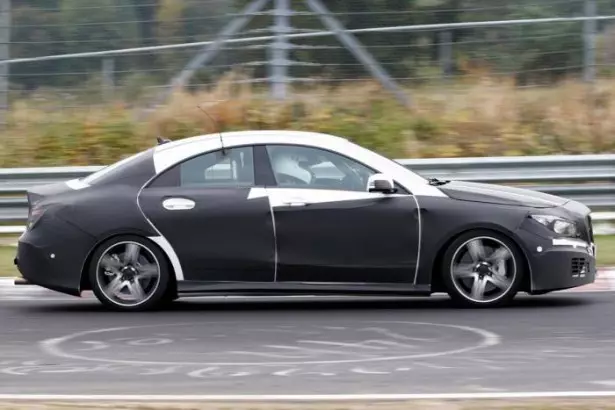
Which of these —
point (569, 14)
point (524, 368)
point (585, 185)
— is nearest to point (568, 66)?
point (569, 14)

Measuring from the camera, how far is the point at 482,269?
10.4 metres

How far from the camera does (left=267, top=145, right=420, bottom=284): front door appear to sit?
10375 millimetres

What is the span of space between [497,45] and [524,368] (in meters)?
10.1

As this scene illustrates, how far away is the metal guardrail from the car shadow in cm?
410

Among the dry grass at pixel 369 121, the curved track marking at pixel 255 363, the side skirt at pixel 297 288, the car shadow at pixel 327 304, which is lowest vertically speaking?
the curved track marking at pixel 255 363

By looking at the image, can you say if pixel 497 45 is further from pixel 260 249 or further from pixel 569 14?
pixel 260 249

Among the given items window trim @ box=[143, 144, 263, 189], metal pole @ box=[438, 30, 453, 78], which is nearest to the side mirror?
window trim @ box=[143, 144, 263, 189]

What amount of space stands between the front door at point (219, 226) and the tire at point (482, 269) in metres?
1.36

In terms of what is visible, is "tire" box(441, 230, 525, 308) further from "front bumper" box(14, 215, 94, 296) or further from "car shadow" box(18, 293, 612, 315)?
"front bumper" box(14, 215, 94, 296)

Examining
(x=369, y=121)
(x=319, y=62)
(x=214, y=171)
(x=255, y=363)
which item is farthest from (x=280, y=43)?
(x=255, y=363)

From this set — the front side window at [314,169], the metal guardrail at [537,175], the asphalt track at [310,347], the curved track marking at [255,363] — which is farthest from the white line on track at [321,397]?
the metal guardrail at [537,175]

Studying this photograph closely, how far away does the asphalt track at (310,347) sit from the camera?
7.63 metres

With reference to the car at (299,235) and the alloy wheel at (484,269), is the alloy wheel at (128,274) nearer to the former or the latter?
the car at (299,235)

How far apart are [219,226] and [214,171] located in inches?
18.2
